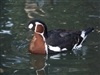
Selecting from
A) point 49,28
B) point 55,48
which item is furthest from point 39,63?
point 49,28

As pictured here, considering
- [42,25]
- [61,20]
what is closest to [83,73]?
[42,25]

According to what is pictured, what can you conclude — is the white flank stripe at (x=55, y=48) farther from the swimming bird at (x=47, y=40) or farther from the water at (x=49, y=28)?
the water at (x=49, y=28)

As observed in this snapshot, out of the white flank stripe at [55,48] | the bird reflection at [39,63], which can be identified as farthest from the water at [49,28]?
the white flank stripe at [55,48]

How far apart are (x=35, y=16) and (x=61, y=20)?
898 millimetres

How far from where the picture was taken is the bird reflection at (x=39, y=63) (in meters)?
8.79

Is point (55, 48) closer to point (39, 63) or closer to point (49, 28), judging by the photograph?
point (39, 63)

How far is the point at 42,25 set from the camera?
382 inches

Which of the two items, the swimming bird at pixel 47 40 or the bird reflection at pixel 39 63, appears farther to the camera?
the swimming bird at pixel 47 40

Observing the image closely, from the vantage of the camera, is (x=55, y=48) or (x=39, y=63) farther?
(x=55, y=48)

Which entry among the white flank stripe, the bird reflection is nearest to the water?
the bird reflection

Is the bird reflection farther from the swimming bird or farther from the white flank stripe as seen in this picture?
the white flank stripe

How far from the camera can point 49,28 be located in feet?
36.6

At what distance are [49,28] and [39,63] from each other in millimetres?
2101

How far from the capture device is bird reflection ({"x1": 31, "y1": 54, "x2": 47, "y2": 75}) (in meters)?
8.79
